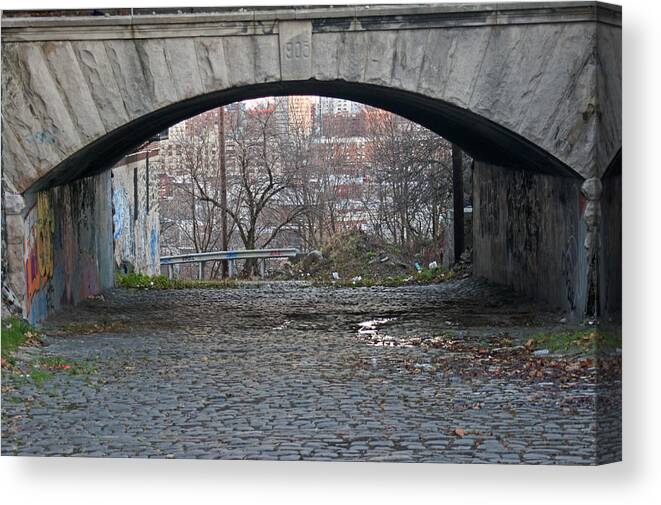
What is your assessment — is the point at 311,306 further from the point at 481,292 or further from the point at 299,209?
the point at 299,209

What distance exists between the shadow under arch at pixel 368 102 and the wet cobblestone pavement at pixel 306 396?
3.98 feet

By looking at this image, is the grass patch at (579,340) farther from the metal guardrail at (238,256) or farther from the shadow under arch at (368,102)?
the metal guardrail at (238,256)

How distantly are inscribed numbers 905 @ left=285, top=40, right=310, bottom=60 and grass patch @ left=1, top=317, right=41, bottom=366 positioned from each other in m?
2.64

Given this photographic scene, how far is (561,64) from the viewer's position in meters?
7.96

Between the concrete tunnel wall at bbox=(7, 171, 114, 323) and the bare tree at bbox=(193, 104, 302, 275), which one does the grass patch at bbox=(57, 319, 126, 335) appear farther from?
the bare tree at bbox=(193, 104, 302, 275)

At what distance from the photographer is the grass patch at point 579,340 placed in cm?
684

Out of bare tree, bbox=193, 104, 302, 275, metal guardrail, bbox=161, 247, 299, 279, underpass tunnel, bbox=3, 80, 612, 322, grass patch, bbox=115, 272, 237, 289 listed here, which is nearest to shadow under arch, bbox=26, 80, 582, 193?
underpass tunnel, bbox=3, 80, 612, 322

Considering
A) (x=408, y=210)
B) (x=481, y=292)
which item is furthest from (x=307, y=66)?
(x=408, y=210)

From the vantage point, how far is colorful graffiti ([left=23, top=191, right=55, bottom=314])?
28.8ft

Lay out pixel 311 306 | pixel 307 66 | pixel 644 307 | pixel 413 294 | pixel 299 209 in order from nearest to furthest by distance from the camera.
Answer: pixel 644 307 → pixel 307 66 → pixel 311 306 → pixel 413 294 → pixel 299 209

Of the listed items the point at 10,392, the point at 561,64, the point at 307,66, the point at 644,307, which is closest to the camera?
the point at 644,307

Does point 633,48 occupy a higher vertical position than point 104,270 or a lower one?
higher

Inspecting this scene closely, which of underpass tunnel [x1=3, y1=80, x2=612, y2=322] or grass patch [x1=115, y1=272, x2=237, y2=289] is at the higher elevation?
underpass tunnel [x1=3, y1=80, x2=612, y2=322]

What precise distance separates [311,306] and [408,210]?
Answer: 6.95 meters
